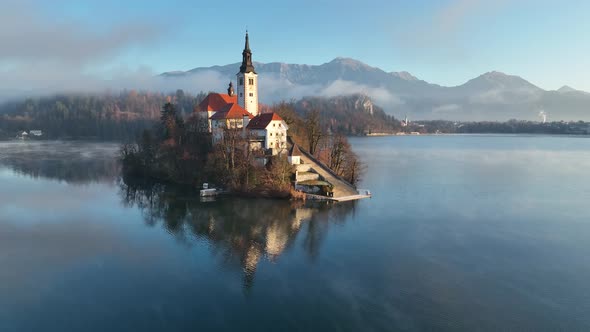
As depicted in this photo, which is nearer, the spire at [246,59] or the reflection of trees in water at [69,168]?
the spire at [246,59]

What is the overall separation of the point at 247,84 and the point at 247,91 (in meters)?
0.77

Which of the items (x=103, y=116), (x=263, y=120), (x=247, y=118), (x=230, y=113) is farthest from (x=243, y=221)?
(x=103, y=116)

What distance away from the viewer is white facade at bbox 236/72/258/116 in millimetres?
45344

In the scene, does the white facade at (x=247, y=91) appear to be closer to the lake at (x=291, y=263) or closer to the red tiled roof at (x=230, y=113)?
the red tiled roof at (x=230, y=113)

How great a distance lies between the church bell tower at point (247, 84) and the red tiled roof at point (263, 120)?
6.48 metres

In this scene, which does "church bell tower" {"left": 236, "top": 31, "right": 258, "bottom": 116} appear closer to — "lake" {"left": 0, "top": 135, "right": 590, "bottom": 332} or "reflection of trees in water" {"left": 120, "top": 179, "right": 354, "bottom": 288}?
"reflection of trees in water" {"left": 120, "top": 179, "right": 354, "bottom": 288}

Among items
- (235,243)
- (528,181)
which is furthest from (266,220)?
(528,181)

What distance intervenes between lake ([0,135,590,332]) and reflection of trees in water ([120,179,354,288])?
0.46ft

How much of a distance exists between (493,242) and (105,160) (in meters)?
56.3

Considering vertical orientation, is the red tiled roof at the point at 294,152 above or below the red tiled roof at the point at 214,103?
below

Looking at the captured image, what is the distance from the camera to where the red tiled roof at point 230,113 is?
40.5 metres

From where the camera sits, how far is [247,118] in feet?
137

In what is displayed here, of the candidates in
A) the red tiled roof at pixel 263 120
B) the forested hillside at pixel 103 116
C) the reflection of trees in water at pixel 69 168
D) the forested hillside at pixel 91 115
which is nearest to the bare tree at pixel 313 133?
the red tiled roof at pixel 263 120

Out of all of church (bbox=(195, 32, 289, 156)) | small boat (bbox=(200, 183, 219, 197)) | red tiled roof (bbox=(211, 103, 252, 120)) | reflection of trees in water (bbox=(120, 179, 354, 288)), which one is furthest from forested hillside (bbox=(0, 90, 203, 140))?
reflection of trees in water (bbox=(120, 179, 354, 288))
